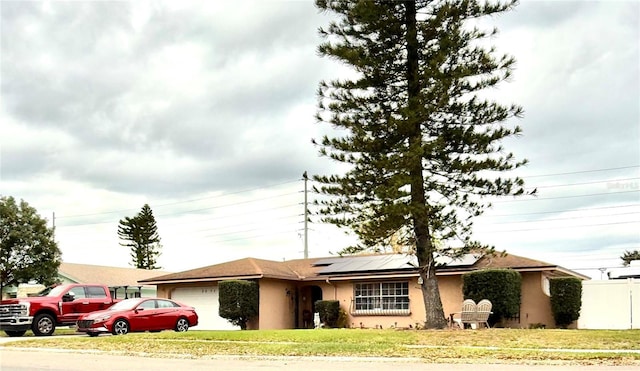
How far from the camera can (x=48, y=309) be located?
79.1 ft

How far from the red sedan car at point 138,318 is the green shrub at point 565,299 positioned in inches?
508

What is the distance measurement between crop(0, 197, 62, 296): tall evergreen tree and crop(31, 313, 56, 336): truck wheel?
29.9 feet

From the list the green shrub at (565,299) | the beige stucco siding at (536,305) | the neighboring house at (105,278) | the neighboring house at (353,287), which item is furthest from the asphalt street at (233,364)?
the neighboring house at (105,278)

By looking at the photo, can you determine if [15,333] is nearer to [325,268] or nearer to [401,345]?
[325,268]

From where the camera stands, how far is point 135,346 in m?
17.3

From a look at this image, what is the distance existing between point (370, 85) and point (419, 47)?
77.5 inches

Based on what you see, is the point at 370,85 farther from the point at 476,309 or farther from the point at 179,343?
the point at 179,343

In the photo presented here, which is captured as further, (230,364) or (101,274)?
(101,274)

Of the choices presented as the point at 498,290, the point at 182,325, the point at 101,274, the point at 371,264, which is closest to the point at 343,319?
the point at 371,264

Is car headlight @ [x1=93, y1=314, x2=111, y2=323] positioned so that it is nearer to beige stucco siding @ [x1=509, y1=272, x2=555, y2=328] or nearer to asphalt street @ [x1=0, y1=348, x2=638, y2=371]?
asphalt street @ [x1=0, y1=348, x2=638, y2=371]

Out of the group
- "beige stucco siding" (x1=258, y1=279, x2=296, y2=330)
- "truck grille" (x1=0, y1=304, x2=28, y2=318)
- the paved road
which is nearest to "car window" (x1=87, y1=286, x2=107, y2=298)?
"truck grille" (x1=0, y1=304, x2=28, y2=318)

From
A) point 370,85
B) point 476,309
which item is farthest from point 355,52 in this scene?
point 476,309

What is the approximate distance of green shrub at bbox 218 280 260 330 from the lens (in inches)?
1091

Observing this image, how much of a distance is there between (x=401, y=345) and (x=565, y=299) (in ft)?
35.1
